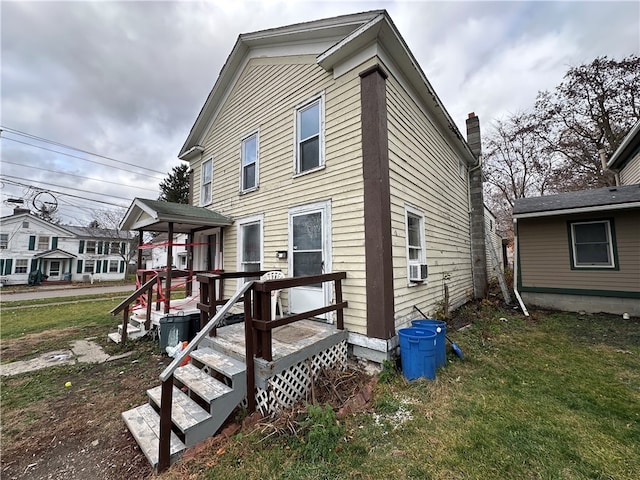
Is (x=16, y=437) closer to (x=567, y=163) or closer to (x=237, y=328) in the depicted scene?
(x=237, y=328)

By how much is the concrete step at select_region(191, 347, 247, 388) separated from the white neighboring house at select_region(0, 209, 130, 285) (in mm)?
30133

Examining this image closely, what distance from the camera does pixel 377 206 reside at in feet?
13.4

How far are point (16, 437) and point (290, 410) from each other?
10.4 feet

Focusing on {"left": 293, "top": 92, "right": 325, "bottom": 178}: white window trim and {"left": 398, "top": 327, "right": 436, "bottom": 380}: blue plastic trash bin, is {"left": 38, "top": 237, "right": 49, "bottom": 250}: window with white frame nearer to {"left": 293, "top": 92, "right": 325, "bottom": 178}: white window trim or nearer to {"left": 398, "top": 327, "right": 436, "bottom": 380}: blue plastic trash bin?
{"left": 293, "top": 92, "right": 325, "bottom": 178}: white window trim

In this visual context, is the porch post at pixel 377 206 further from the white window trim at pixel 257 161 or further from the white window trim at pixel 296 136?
the white window trim at pixel 257 161

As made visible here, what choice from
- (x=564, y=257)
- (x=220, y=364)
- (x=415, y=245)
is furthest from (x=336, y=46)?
(x=564, y=257)

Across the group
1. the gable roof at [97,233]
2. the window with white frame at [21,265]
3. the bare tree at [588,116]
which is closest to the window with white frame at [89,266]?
the gable roof at [97,233]

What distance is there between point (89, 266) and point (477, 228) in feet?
113

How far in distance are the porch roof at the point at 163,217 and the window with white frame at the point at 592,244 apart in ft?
33.5

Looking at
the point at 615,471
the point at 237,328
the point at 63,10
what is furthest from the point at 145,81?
the point at 615,471

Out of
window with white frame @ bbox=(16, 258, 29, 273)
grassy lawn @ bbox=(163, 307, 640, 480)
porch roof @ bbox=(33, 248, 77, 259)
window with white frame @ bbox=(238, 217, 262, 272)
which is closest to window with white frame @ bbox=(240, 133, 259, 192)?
window with white frame @ bbox=(238, 217, 262, 272)

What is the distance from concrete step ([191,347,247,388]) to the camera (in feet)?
9.99

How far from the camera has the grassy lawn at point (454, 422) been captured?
2.24 metres

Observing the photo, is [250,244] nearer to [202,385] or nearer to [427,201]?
[202,385]
